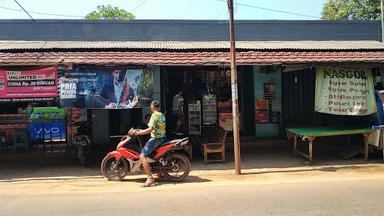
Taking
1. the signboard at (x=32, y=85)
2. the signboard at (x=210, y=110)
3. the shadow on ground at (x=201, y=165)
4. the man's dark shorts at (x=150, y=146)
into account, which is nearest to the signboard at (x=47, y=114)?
the shadow on ground at (x=201, y=165)

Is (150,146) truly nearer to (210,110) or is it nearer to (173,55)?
(173,55)

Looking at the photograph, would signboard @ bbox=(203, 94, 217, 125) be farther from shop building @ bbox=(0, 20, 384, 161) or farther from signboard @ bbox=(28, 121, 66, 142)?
signboard @ bbox=(28, 121, 66, 142)

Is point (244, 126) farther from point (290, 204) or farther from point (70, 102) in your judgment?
point (290, 204)

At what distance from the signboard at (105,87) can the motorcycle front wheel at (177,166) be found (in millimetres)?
2063

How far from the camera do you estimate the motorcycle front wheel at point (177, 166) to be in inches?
386

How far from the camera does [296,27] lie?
793 inches

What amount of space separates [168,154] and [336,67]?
16.5 ft

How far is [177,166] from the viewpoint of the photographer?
9820 millimetres

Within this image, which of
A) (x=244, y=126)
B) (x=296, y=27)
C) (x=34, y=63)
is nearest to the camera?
(x=34, y=63)

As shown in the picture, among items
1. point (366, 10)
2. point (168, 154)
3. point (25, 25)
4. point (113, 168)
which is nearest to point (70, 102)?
point (113, 168)

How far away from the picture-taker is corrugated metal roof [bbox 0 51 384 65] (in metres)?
10.8

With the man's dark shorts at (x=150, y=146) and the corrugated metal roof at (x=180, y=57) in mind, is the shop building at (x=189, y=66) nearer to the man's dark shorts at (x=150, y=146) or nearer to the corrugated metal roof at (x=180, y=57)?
the corrugated metal roof at (x=180, y=57)

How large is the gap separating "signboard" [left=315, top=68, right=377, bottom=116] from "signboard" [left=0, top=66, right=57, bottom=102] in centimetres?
651

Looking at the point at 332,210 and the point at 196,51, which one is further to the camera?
the point at 196,51
